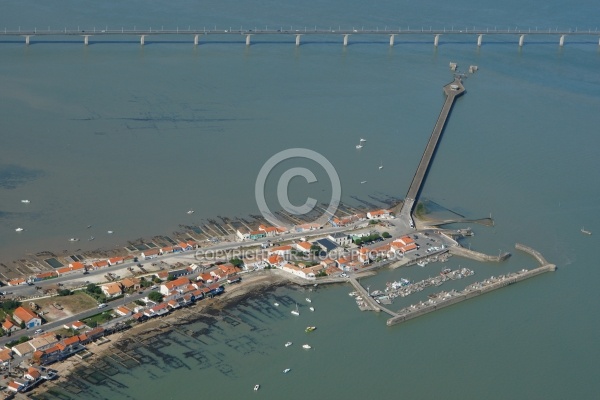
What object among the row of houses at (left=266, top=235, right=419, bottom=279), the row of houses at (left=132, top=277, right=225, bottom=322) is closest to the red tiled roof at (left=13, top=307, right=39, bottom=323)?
the row of houses at (left=132, top=277, right=225, bottom=322)

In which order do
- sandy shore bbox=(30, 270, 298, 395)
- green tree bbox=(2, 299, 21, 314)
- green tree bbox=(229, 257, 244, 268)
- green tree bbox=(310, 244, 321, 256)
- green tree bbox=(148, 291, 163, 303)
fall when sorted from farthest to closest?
green tree bbox=(310, 244, 321, 256) < green tree bbox=(229, 257, 244, 268) < green tree bbox=(148, 291, 163, 303) < green tree bbox=(2, 299, 21, 314) < sandy shore bbox=(30, 270, 298, 395)

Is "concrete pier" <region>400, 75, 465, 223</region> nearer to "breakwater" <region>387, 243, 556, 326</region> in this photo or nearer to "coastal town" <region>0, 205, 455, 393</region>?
"coastal town" <region>0, 205, 455, 393</region>

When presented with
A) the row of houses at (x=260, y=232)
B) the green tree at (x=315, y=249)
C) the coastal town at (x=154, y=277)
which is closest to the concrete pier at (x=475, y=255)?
the coastal town at (x=154, y=277)

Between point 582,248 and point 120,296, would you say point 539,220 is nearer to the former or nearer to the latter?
point 582,248

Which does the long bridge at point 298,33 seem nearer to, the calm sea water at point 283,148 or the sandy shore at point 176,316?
the calm sea water at point 283,148

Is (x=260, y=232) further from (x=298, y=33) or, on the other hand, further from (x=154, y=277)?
(x=298, y=33)

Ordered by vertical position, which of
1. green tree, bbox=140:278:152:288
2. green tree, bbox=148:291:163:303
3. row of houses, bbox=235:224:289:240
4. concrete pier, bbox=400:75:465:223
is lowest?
green tree, bbox=148:291:163:303
